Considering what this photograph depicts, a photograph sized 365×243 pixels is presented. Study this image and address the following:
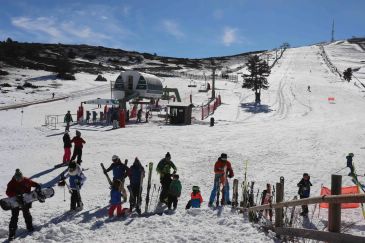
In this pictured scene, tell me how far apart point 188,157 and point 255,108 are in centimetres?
2367

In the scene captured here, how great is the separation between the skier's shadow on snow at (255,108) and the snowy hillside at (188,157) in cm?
20

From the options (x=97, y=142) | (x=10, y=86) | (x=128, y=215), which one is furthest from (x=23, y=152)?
(x=10, y=86)

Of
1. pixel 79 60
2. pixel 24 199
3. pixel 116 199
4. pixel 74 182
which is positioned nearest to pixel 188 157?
pixel 74 182

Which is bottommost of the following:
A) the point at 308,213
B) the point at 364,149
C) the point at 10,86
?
the point at 308,213

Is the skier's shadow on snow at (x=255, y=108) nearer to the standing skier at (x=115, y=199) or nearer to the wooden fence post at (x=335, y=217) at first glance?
the standing skier at (x=115, y=199)

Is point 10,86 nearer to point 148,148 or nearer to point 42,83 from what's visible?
point 42,83

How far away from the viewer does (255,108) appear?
40.7 meters

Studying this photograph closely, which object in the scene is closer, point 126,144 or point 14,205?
point 14,205

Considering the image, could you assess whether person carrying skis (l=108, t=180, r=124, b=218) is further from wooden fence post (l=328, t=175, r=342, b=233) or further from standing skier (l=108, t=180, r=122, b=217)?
wooden fence post (l=328, t=175, r=342, b=233)

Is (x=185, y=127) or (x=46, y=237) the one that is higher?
(x=185, y=127)

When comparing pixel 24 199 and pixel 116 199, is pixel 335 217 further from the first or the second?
pixel 24 199

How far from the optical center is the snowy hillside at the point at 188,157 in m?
8.66

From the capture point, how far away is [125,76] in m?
39.9

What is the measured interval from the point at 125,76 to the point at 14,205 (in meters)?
31.8
